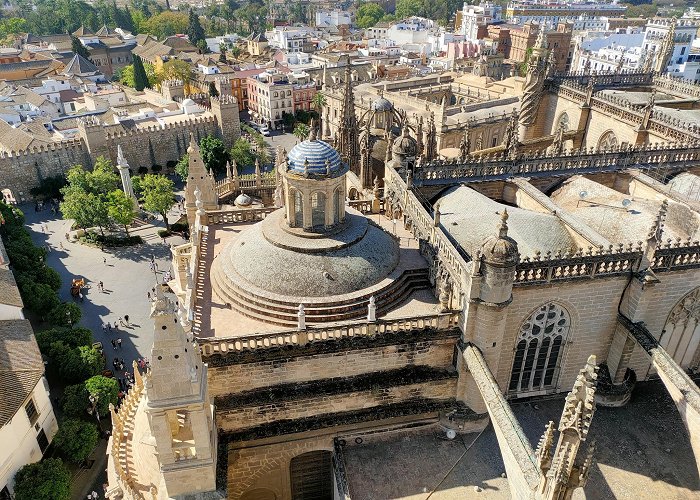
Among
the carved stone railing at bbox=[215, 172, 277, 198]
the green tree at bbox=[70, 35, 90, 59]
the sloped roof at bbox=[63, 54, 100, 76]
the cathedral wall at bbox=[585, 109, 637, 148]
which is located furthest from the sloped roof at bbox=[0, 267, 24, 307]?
the green tree at bbox=[70, 35, 90, 59]

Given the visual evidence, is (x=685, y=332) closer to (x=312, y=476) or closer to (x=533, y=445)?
(x=533, y=445)

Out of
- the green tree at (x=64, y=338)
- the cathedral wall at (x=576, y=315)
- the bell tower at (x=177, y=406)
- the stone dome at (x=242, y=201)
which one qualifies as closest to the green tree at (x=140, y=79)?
the stone dome at (x=242, y=201)

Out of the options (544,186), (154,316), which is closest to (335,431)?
(154,316)

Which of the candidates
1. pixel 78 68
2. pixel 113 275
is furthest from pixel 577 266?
pixel 78 68

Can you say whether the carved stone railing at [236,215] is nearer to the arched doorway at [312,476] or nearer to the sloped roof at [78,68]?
the arched doorway at [312,476]

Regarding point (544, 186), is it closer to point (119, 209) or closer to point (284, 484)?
point (284, 484)

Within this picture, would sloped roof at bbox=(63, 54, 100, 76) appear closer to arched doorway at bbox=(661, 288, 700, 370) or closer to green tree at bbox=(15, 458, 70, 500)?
green tree at bbox=(15, 458, 70, 500)
